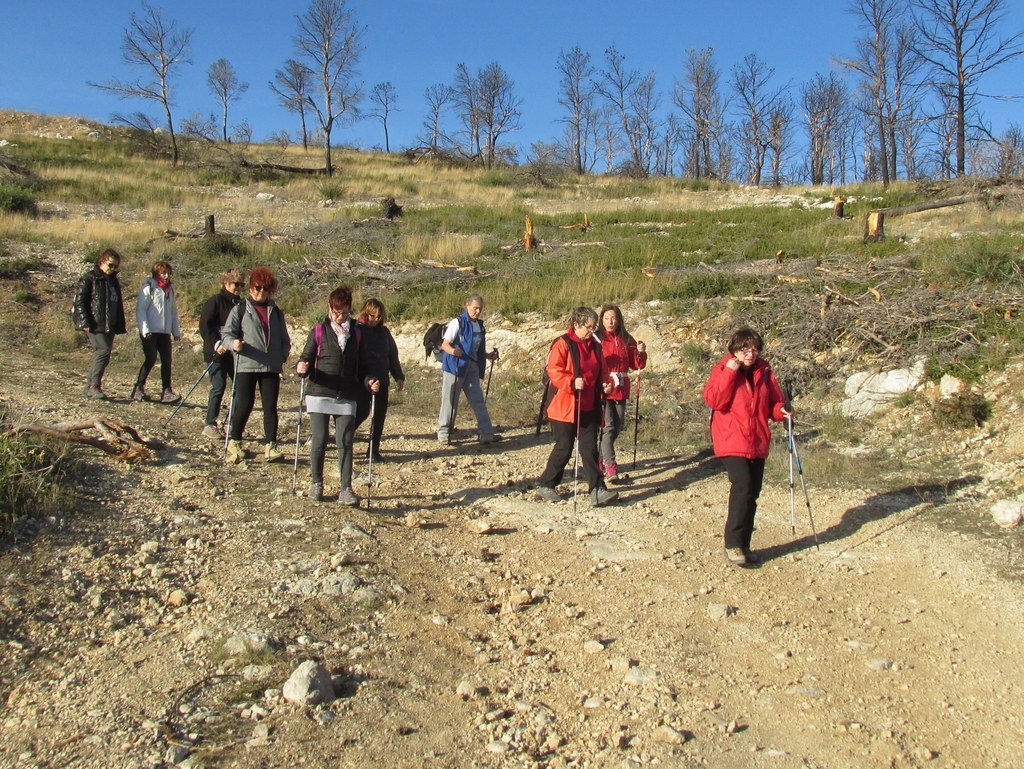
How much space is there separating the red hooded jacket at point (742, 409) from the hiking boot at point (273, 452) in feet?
12.7

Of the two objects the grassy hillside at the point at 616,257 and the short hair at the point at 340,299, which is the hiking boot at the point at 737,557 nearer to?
the short hair at the point at 340,299

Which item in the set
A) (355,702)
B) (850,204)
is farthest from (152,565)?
(850,204)

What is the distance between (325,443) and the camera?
641cm

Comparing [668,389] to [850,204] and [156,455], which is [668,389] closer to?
[156,455]

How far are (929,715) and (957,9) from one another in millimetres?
35287

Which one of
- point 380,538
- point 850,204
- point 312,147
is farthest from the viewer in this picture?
point 312,147

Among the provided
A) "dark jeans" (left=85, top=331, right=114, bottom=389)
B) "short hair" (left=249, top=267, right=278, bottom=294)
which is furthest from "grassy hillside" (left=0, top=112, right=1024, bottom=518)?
"dark jeans" (left=85, top=331, right=114, bottom=389)

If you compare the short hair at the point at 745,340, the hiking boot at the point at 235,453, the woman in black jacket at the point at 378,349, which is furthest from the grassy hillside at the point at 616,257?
the hiking boot at the point at 235,453

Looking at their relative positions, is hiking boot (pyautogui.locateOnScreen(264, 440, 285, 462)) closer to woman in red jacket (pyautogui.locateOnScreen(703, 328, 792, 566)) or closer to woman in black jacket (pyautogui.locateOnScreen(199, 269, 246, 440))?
woman in black jacket (pyautogui.locateOnScreen(199, 269, 246, 440))

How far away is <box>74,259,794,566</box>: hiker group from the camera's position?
18.9 ft

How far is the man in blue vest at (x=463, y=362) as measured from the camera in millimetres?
8883

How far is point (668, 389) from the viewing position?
10734mm

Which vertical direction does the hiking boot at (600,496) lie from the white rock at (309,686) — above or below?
above

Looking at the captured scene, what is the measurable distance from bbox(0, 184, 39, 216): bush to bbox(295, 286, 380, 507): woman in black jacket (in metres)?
19.8
